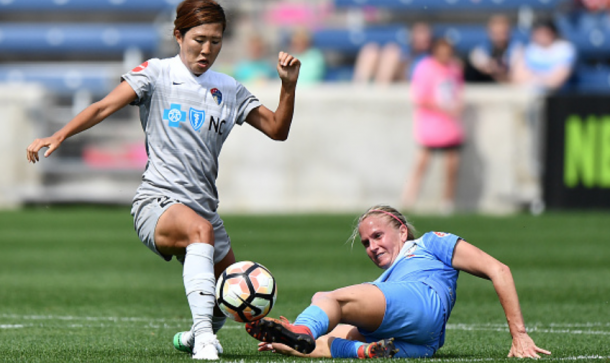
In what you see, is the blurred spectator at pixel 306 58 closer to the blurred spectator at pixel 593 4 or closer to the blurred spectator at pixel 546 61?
the blurred spectator at pixel 546 61

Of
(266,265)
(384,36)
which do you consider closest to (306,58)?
(384,36)

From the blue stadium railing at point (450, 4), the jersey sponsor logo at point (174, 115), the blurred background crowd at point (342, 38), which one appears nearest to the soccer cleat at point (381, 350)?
the jersey sponsor logo at point (174, 115)

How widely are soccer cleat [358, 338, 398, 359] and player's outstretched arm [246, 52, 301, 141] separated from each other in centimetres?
126

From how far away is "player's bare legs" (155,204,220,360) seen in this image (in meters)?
5.09

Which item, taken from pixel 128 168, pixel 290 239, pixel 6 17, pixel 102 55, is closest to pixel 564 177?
pixel 290 239

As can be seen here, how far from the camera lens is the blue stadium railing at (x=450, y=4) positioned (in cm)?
1906

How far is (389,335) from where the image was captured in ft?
17.4

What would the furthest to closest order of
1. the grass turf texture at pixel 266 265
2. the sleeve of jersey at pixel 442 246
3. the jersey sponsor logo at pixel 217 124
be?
the grass turf texture at pixel 266 265, the jersey sponsor logo at pixel 217 124, the sleeve of jersey at pixel 442 246

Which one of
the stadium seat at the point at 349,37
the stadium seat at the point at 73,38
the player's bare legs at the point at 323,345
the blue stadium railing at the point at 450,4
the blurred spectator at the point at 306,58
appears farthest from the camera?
the stadium seat at the point at 73,38

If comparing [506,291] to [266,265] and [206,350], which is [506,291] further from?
[266,265]

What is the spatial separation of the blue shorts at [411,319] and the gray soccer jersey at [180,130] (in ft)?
3.57

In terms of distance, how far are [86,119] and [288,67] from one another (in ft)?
3.53

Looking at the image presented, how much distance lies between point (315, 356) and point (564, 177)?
1077 cm

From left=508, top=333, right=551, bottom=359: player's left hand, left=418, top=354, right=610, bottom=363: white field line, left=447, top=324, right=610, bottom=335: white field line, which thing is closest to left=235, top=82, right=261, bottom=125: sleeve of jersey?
left=418, top=354, right=610, bottom=363: white field line
